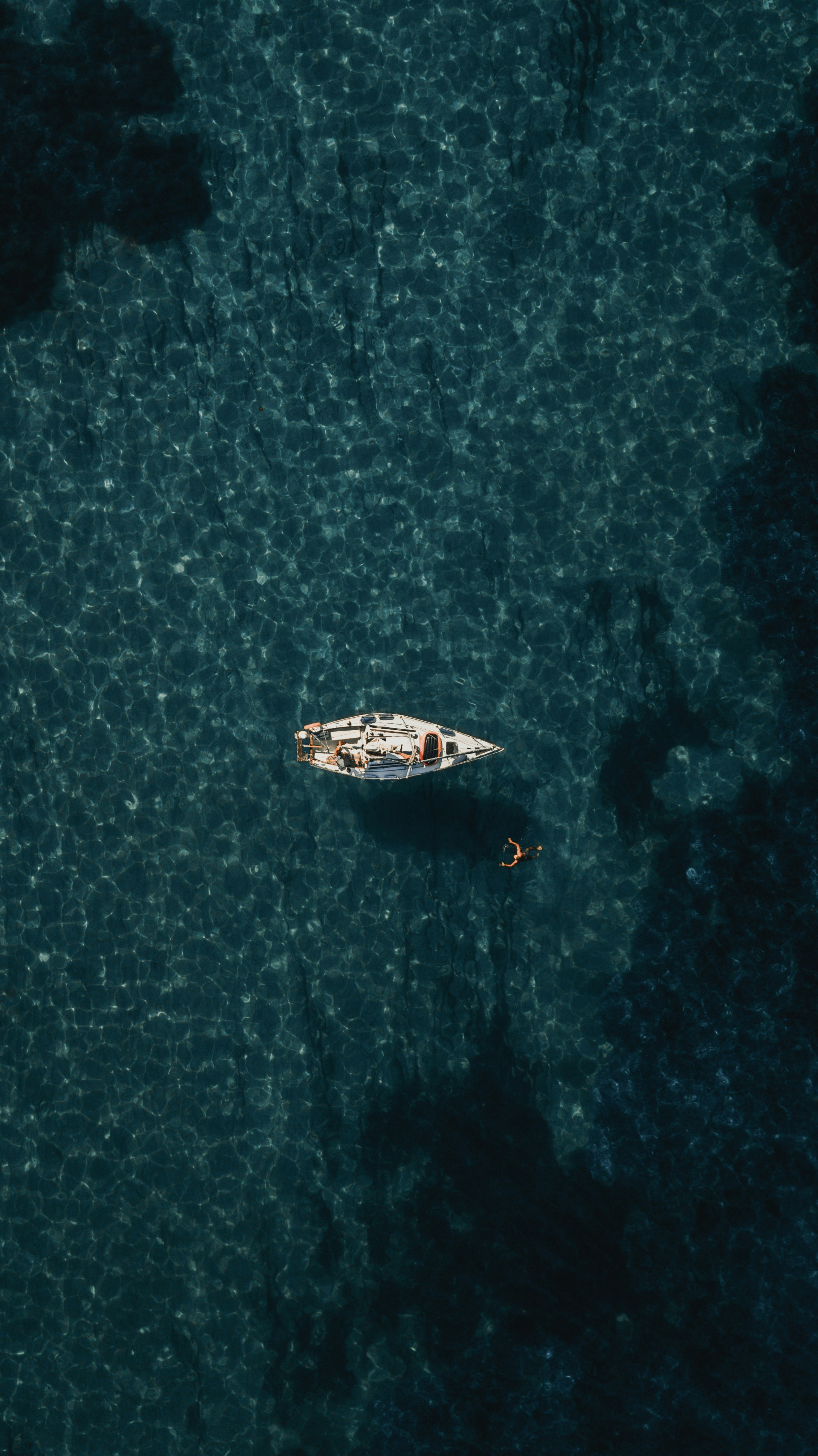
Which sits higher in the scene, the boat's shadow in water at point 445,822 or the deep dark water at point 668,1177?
the boat's shadow in water at point 445,822

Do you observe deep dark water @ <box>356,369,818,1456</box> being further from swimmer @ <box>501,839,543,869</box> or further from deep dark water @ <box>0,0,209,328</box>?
deep dark water @ <box>0,0,209,328</box>

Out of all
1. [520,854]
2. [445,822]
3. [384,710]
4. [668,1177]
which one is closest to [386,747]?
[384,710]

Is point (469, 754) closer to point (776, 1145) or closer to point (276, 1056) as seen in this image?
point (276, 1056)

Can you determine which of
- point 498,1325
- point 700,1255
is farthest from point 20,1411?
point 700,1255

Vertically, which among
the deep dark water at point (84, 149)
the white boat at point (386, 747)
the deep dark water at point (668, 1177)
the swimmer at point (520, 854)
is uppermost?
the deep dark water at point (84, 149)

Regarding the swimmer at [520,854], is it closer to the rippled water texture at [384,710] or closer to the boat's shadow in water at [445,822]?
the boat's shadow in water at [445,822]

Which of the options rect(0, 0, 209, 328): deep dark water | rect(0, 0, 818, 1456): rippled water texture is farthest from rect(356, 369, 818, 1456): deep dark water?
rect(0, 0, 209, 328): deep dark water

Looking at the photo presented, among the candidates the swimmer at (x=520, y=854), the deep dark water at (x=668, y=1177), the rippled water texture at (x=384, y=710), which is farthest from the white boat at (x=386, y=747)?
the deep dark water at (x=668, y=1177)

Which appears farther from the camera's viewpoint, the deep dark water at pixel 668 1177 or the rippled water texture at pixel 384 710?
the rippled water texture at pixel 384 710
